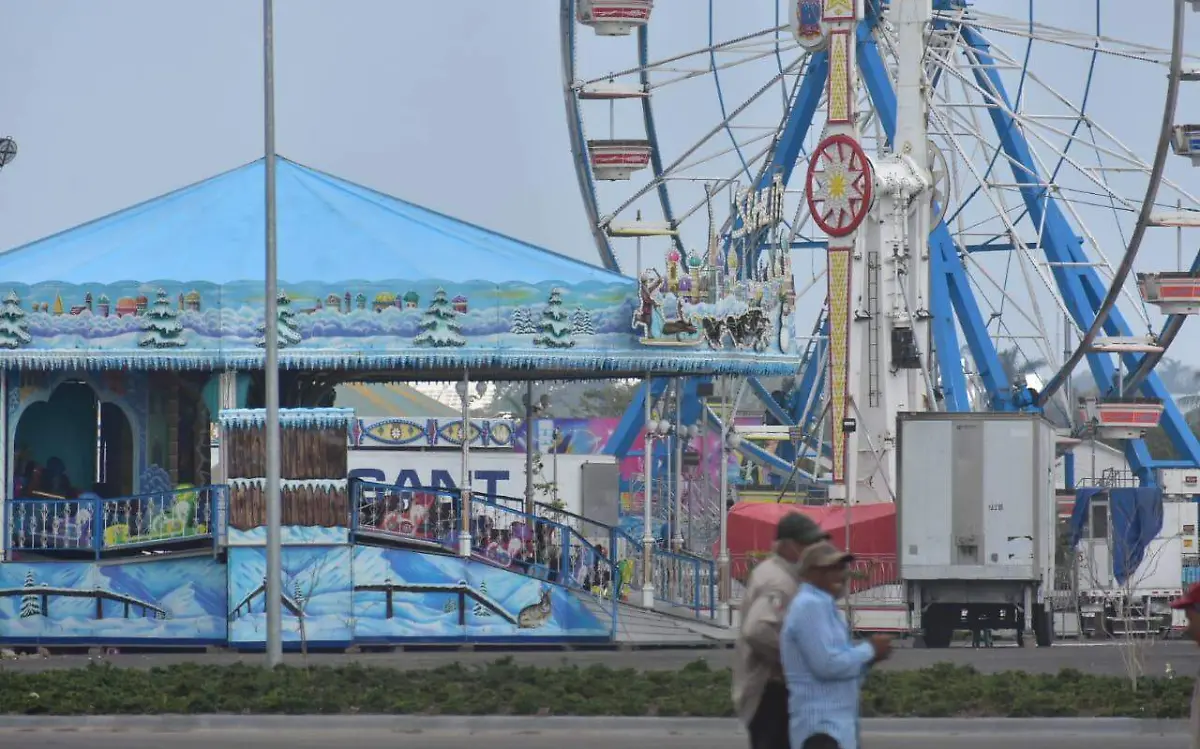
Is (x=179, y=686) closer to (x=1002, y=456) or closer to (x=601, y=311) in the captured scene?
(x=601, y=311)

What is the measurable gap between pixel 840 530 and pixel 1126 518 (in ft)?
20.1

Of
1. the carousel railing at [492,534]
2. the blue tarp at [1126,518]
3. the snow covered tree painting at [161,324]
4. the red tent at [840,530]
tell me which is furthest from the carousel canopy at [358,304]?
the blue tarp at [1126,518]

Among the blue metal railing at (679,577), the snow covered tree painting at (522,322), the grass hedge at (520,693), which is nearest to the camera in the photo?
the grass hedge at (520,693)

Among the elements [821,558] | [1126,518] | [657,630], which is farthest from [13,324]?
[821,558]

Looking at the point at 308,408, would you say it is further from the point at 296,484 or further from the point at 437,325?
the point at 437,325

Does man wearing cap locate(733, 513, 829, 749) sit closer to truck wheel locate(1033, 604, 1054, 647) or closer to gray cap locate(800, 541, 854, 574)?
gray cap locate(800, 541, 854, 574)

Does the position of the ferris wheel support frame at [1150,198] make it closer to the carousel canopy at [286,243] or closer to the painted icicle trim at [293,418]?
the carousel canopy at [286,243]

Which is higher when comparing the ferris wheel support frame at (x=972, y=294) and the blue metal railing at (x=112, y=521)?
the ferris wheel support frame at (x=972, y=294)

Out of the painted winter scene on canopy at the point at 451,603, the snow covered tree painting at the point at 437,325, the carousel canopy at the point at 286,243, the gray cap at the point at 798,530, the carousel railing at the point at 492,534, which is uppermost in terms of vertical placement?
the carousel canopy at the point at 286,243

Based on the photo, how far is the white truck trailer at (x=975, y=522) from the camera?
30719 mm

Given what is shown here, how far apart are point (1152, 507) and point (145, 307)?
19013 mm

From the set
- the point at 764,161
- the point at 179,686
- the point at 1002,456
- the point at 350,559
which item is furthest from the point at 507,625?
the point at 764,161

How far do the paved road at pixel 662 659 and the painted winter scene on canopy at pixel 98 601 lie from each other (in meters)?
0.49

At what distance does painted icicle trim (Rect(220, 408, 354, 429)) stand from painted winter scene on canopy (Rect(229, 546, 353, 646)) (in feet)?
4.77
